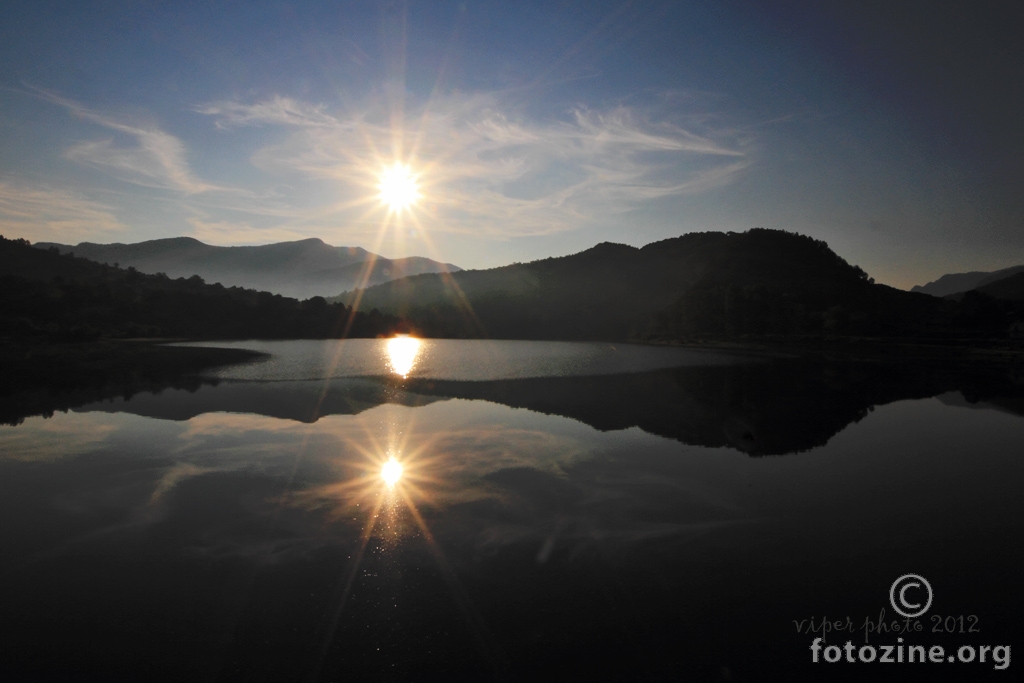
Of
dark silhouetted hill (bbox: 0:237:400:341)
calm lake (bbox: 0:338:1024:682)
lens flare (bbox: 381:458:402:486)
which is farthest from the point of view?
dark silhouetted hill (bbox: 0:237:400:341)

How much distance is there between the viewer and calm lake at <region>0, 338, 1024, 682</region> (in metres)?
9.10

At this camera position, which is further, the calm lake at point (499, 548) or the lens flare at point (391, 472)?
the lens flare at point (391, 472)

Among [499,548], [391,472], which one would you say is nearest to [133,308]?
[391,472]

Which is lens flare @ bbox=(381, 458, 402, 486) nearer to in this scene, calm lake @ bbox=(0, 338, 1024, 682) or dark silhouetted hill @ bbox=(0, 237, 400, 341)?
calm lake @ bbox=(0, 338, 1024, 682)

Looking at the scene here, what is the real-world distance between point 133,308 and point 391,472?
477 feet

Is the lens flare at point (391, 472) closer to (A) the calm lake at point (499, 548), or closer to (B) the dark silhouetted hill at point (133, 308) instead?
(A) the calm lake at point (499, 548)

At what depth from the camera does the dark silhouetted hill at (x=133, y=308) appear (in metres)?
104

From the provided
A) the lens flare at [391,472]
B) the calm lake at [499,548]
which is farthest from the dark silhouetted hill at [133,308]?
the lens flare at [391,472]

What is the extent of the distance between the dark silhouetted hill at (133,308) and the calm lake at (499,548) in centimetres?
10039

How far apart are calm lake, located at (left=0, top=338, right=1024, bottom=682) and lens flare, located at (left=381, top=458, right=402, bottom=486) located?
239 mm

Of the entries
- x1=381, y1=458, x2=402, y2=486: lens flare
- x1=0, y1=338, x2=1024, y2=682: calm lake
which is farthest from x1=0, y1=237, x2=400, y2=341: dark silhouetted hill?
x1=381, y1=458, x2=402, y2=486: lens flare

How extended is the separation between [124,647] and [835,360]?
8717cm

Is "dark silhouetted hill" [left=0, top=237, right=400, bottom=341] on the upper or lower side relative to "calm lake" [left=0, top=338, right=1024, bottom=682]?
upper

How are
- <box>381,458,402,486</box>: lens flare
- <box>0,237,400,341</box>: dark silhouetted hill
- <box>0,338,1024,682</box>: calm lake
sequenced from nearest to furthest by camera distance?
<box>0,338,1024,682</box>: calm lake, <box>381,458,402,486</box>: lens flare, <box>0,237,400,341</box>: dark silhouetted hill
